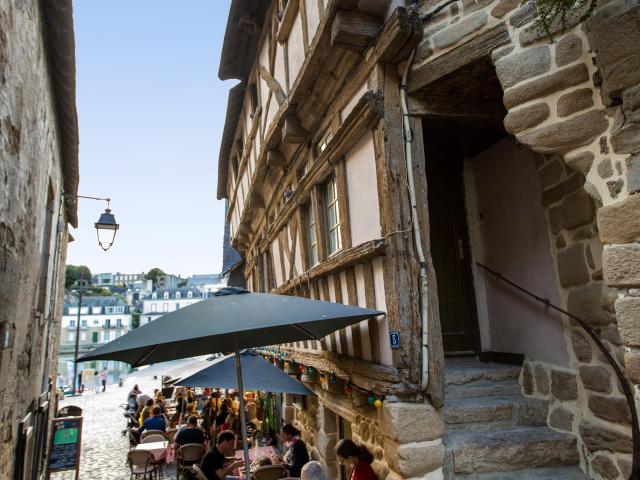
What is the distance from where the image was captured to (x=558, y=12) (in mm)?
2426

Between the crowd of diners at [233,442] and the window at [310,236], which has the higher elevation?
the window at [310,236]

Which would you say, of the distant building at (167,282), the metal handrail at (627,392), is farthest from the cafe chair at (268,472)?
the distant building at (167,282)

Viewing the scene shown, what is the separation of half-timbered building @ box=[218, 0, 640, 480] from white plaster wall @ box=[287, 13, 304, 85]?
0.05m

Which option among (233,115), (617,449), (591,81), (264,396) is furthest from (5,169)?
(264,396)

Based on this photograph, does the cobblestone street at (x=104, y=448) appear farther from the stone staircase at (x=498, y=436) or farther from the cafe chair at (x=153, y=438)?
the stone staircase at (x=498, y=436)

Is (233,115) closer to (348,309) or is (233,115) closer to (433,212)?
(433,212)

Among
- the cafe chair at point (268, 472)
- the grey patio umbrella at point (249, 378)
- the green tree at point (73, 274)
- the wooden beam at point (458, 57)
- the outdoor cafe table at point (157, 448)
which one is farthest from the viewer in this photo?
the green tree at point (73, 274)

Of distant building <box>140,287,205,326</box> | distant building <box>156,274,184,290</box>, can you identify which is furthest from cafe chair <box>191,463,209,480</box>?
distant building <box>156,274,184,290</box>

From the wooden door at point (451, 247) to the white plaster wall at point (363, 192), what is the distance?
114 centimetres

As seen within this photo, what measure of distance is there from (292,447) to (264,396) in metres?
5.48

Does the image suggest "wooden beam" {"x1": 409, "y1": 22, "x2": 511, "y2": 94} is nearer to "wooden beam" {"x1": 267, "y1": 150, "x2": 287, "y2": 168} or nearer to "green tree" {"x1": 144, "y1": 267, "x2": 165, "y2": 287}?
"wooden beam" {"x1": 267, "y1": 150, "x2": 287, "y2": 168}

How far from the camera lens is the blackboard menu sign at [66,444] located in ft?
21.7

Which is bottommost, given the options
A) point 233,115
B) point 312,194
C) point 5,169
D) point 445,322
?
point 445,322

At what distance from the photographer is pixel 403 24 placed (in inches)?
127
